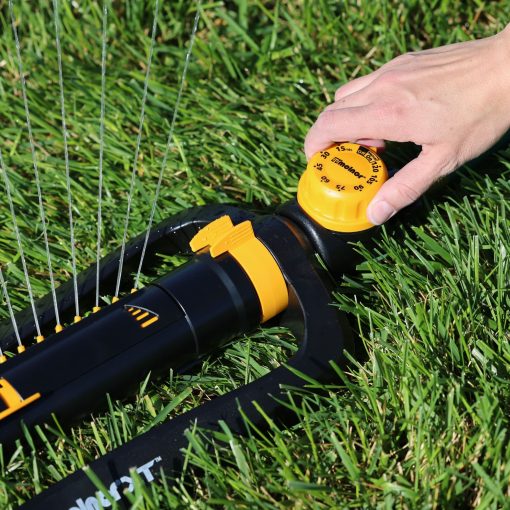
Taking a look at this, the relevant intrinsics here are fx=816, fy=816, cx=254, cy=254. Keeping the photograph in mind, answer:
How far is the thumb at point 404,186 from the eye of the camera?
1742 millimetres

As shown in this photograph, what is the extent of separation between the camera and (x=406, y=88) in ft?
5.83

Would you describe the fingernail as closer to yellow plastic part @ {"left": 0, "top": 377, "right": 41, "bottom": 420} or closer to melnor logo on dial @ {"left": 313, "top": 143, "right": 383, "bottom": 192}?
melnor logo on dial @ {"left": 313, "top": 143, "right": 383, "bottom": 192}

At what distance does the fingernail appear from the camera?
1.74m

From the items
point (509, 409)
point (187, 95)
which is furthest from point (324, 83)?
point (509, 409)

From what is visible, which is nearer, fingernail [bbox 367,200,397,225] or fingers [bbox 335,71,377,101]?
fingernail [bbox 367,200,397,225]

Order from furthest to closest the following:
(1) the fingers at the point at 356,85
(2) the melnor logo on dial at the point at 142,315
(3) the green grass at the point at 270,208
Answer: (1) the fingers at the point at 356,85 → (2) the melnor logo on dial at the point at 142,315 → (3) the green grass at the point at 270,208

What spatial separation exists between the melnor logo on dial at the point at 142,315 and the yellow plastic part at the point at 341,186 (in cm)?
41

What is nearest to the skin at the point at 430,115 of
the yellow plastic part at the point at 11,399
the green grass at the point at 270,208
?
the green grass at the point at 270,208

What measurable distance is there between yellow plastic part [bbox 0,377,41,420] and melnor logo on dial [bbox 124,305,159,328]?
0.25m

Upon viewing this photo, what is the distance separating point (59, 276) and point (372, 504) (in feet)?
3.44

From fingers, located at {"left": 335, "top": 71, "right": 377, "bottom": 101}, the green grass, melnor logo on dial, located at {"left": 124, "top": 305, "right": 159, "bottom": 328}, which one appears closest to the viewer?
the green grass

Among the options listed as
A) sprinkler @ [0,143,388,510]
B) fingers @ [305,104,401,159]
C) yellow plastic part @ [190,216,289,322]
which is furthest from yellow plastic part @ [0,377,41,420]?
fingers @ [305,104,401,159]

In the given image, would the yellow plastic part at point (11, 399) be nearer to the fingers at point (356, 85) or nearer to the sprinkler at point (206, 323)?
the sprinkler at point (206, 323)

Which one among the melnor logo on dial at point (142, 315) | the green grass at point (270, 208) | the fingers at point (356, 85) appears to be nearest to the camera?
the green grass at point (270, 208)
